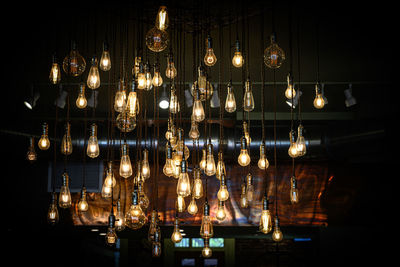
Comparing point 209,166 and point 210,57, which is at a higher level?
point 210,57

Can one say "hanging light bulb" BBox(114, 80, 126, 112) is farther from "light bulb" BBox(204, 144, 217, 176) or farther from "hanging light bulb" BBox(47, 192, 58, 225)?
"hanging light bulb" BBox(47, 192, 58, 225)

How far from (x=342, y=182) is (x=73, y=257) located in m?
6.82

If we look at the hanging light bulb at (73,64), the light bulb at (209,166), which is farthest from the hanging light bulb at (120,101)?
the light bulb at (209,166)

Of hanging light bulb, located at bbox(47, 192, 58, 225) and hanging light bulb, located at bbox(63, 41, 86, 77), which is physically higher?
hanging light bulb, located at bbox(63, 41, 86, 77)

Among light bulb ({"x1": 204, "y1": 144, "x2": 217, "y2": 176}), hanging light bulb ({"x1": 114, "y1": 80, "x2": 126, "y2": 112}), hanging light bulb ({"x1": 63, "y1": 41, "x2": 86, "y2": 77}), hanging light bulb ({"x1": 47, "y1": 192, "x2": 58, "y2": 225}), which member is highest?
hanging light bulb ({"x1": 63, "y1": 41, "x2": 86, "y2": 77})

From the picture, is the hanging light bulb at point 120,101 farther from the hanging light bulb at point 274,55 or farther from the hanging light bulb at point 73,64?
the hanging light bulb at point 274,55

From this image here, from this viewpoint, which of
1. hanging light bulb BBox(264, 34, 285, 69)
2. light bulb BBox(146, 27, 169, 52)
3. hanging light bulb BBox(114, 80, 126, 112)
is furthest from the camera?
hanging light bulb BBox(264, 34, 285, 69)

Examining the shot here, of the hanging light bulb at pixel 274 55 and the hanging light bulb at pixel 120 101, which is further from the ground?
the hanging light bulb at pixel 274 55

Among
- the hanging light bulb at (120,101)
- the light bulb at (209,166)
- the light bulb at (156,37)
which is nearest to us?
the light bulb at (156,37)

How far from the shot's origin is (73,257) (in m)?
9.91

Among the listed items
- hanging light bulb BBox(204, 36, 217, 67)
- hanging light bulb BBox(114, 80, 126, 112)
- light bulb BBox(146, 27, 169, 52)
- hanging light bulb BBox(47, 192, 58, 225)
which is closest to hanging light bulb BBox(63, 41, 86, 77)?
hanging light bulb BBox(114, 80, 126, 112)

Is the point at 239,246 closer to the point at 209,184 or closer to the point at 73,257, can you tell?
the point at 209,184

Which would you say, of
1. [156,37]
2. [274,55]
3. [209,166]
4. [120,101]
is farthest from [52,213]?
[274,55]

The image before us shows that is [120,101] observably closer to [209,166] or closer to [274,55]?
[209,166]
